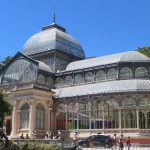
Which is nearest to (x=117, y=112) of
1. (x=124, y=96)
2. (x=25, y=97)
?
(x=124, y=96)

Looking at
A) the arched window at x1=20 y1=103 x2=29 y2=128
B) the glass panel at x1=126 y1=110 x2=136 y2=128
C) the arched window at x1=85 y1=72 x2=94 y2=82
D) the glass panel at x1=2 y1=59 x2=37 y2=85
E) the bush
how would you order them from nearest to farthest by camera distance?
the bush → the glass panel at x1=126 y1=110 x2=136 y2=128 → the arched window at x1=20 y1=103 x2=29 y2=128 → the arched window at x1=85 y1=72 x2=94 y2=82 → the glass panel at x1=2 y1=59 x2=37 y2=85

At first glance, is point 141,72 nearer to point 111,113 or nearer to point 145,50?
point 111,113

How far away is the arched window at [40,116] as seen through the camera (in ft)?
164

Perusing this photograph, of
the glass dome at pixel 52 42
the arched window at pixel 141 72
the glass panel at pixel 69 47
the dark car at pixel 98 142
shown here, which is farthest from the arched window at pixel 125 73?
the dark car at pixel 98 142

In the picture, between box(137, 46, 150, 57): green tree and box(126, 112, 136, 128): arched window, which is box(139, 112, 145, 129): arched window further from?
box(137, 46, 150, 57): green tree

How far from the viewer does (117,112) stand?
46188mm

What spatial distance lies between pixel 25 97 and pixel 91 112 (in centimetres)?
900

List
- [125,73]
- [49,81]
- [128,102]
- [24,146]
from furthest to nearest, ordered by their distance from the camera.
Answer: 1. [49,81]
2. [125,73]
3. [128,102]
4. [24,146]

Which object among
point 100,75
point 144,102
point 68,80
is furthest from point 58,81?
point 144,102

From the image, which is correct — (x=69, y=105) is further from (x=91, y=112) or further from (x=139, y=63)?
(x=139, y=63)

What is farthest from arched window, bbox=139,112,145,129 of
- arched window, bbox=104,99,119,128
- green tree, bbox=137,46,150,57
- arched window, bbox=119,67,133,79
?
green tree, bbox=137,46,150,57

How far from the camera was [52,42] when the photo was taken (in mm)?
61594

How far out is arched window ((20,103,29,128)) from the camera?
50.1m

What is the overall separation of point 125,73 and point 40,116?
1280 cm
